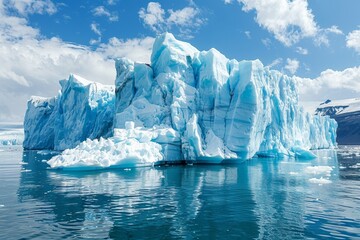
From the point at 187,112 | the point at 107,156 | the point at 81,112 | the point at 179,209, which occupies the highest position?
the point at 81,112

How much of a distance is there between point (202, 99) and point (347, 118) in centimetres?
12164

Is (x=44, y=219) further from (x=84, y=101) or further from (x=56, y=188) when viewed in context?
(x=84, y=101)

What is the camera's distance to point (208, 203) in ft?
36.8

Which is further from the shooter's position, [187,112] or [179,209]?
[187,112]

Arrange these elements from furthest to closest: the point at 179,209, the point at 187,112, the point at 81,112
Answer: the point at 81,112 < the point at 187,112 < the point at 179,209

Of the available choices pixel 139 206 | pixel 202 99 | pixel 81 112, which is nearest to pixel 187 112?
pixel 202 99

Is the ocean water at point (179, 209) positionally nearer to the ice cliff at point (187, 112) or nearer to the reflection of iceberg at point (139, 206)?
the reflection of iceberg at point (139, 206)

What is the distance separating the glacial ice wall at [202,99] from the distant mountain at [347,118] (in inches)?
3834

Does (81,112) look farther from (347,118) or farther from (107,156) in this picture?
(347,118)

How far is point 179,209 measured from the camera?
10242 mm

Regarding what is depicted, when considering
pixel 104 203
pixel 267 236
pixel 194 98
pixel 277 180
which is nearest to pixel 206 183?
pixel 277 180

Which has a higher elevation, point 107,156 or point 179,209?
point 107,156

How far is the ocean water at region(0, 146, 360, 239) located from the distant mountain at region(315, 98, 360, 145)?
116 metres

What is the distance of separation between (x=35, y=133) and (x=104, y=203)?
171 ft
